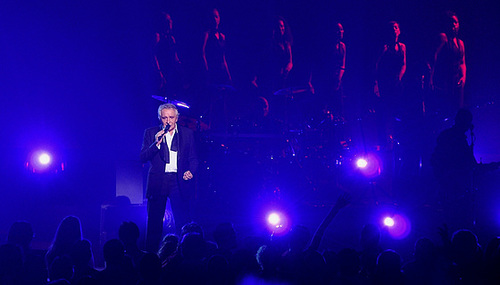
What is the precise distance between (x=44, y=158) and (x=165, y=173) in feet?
13.7

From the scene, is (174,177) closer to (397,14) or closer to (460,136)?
(460,136)

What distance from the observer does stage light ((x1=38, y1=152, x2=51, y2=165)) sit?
8.45m

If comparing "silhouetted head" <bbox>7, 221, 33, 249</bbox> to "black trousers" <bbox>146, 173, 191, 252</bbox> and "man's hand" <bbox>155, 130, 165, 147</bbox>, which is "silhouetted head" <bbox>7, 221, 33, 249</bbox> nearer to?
"black trousers" <bbox>146, 173, 191, 252</bbox>

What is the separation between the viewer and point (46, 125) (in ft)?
31.9

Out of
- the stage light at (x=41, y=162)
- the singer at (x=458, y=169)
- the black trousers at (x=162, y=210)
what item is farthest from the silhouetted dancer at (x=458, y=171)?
the stage light at (x=41, y=162)

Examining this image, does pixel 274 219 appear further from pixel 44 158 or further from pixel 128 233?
pixel 44 158

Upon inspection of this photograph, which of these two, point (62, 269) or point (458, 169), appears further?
point (458, 169)

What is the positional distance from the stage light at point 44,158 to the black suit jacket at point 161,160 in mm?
3885

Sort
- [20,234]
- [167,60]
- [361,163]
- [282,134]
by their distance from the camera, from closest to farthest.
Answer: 1. [20,234]
2. [361,163]
3. [282,134]
4. [167,60]

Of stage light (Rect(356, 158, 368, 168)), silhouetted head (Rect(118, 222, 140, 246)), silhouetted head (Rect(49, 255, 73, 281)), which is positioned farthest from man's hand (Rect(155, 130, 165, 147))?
stage light (Rect(356, 158, 368, 168))

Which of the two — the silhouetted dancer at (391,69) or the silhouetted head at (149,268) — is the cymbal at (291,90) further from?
the silhouetted head at (149,268)

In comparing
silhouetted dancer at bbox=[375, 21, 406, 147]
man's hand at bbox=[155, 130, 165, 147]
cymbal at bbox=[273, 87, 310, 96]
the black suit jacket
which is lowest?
the black suit jacket

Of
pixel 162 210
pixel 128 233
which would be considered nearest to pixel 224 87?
pixel 162 210

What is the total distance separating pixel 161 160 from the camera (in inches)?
218
